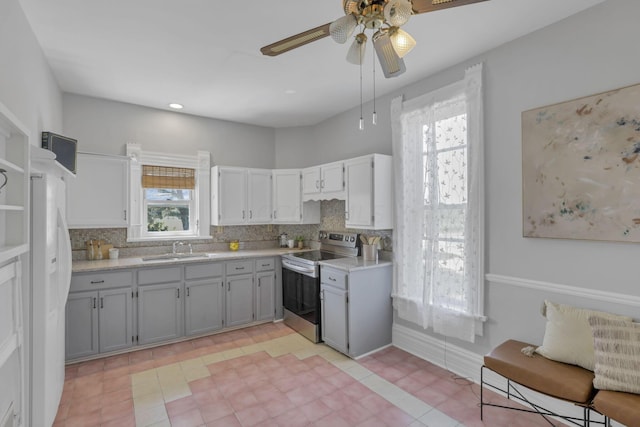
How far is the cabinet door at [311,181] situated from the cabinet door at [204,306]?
1577 mm

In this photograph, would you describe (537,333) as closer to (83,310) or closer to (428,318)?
(428,318)

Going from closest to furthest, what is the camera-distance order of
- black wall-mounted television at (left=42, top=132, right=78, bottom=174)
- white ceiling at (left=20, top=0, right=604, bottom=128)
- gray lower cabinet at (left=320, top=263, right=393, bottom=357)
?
white ceiling at (left=20, top=0, right=604, bottom=128), black wall-mounted television at (left=42, top=132, right=78, bottom=174), gray lower cabinet at (left=320, top=263, right=393, bottom=357)

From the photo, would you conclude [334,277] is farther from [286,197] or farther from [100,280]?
[100,280]

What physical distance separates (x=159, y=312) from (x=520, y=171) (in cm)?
372

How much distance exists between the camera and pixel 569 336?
2.02 m

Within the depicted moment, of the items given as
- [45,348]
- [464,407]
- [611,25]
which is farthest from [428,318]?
[45,348]

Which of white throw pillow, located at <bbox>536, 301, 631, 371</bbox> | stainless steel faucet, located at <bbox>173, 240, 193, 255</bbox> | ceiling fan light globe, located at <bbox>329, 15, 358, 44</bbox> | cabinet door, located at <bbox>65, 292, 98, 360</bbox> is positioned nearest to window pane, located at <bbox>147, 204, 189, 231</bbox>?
stainless steel faucet, located at <bbox>173, 240, 193, 255</bbox>

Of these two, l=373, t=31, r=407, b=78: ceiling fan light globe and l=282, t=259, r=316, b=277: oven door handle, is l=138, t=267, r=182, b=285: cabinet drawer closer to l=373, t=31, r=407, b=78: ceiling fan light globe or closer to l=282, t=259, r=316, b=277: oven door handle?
l=282, t=259, r=316, b=277: oven door handle

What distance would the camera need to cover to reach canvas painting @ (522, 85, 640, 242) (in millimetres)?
1934

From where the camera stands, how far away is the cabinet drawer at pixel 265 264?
415 cm

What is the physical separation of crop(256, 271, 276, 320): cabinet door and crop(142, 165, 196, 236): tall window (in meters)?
1.17

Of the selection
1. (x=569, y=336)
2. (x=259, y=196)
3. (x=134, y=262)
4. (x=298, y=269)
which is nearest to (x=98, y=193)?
(x=134, y=262)

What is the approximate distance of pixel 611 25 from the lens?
2008 millimetres

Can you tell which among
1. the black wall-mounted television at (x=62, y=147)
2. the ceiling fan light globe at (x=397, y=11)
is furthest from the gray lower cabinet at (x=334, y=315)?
the black wall-mounted television at (x=62, y=147)
